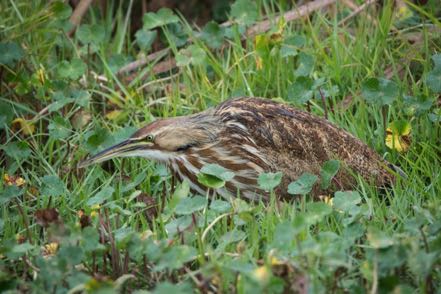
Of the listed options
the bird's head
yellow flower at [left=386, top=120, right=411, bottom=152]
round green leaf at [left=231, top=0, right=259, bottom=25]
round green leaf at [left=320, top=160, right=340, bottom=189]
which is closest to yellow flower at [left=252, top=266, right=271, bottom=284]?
round green leaf at [left=320, top=160, right=340, bottom=189]

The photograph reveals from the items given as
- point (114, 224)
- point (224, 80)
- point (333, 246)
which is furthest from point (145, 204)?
point (224, 80)

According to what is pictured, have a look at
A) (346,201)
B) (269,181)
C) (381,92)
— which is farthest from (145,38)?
(346,201)

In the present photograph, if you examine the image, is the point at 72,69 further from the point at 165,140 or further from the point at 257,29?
the point at 257,29

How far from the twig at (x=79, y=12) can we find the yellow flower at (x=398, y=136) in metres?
2.18

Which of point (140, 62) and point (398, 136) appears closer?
point (398, 136)

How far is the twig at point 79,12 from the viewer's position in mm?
6395

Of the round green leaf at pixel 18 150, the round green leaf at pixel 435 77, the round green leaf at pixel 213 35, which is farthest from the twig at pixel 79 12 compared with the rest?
the round green leaf at pixel 435 77

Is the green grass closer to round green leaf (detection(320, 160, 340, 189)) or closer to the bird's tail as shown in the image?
the bird's tail

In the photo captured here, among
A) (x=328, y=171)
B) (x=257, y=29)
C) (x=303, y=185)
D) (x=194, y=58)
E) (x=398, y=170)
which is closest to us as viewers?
(x=303, y=185)

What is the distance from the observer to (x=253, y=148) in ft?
16.2

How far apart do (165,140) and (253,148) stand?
16.6 inches

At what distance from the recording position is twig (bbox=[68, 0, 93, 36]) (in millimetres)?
6395

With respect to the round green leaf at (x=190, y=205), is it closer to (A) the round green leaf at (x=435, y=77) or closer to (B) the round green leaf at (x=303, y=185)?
(B) the round green leaf at (x=303, y=185)

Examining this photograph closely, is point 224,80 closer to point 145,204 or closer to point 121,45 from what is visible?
point 121,45
